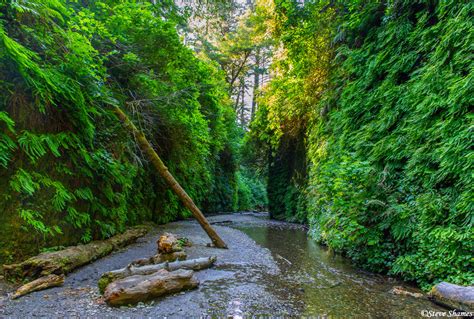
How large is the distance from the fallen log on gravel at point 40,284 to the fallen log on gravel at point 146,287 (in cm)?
101

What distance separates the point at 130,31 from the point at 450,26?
22.8ft

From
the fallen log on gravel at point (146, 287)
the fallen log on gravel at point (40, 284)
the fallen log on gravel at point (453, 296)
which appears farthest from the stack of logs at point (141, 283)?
the fallen log on gravel at point (453, 296)

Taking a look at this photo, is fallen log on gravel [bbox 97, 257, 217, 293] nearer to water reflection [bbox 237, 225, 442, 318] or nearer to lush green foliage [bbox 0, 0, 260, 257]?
water reflection [bbox 237, 225, 442, 318]

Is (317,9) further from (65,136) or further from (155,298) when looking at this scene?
(155,298)

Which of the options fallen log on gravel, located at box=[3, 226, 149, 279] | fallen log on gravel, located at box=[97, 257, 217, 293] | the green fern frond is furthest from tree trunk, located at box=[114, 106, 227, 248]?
the green fern frond

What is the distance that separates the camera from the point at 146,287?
124 inches

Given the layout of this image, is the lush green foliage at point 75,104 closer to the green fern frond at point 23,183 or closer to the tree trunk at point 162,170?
the green fern frond at point 23,183

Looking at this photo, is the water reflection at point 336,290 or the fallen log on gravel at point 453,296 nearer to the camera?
the fallen log on gravel at point 453,296

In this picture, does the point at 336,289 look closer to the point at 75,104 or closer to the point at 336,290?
the point at 336,290

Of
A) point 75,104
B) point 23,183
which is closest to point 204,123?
point 75,104

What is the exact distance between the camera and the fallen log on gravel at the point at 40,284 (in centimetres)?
312

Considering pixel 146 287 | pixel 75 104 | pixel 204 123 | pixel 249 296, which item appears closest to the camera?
pixel 146 287

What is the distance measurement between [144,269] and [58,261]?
1318 mm

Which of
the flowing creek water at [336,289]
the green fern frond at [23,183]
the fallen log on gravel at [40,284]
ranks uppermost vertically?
the green fern frond at [23,183]
